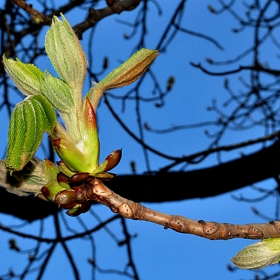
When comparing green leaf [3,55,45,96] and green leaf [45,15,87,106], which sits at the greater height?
green leaf [45,15,87,106]

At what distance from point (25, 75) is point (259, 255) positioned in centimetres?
45

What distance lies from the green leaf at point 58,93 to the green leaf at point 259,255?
0.36 meters

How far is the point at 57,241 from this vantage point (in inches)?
81.2

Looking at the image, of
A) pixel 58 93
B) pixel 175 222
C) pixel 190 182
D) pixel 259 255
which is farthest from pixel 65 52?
pixel 190 182

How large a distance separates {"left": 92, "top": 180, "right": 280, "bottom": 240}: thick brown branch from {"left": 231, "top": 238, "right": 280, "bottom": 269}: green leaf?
0.03 m

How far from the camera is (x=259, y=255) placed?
0.75 metres

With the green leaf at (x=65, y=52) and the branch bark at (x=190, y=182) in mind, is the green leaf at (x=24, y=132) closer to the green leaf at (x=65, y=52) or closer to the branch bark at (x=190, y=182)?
the green leaf at (x=65, y=52)

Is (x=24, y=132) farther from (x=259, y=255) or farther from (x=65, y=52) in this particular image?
(x=259, y=255)

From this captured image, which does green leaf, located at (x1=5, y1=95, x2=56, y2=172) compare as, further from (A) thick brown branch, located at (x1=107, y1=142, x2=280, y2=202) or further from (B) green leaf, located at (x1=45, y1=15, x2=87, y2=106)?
(A) thick brown branch, located at (x1=107, y1=142, x2=280, y2=202)

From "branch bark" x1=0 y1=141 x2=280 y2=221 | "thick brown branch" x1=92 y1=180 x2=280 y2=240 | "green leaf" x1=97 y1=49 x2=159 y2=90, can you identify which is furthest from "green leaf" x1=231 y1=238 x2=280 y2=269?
"branch bark" x1=0 y1=141 x2=280 y2=221

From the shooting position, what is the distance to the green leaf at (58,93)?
69 centimetres

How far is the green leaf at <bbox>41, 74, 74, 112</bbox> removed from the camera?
0.69 meters

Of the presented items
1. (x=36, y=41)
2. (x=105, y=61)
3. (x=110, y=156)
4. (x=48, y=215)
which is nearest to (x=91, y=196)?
(x=110, y=156)

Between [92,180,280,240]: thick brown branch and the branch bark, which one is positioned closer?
[92,180,280,240]: thick brown branch
